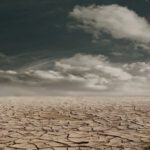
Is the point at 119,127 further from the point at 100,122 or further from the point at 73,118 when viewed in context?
the point at 73,118

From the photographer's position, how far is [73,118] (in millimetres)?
8422

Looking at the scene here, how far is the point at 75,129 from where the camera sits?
276 inches

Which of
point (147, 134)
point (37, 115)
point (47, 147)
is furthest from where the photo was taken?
point (37, 115)

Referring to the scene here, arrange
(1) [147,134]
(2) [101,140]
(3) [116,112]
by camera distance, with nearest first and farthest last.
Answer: (2) [101,140] → (1) [147,134] → (3) [116,112]

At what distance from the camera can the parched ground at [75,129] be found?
567cm

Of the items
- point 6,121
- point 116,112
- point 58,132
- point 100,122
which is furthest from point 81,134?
point 116,112

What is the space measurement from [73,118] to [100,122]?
2.57ft

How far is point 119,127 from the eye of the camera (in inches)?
285

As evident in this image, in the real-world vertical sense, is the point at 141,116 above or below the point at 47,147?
above

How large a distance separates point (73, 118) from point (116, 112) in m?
1.63

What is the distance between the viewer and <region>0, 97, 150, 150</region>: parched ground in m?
5.67

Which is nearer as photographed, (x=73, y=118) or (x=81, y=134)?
(x=81, y=134)

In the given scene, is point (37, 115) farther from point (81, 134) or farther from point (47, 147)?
point (47, 147)

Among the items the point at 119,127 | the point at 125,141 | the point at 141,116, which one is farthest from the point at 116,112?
the point at 125,141
